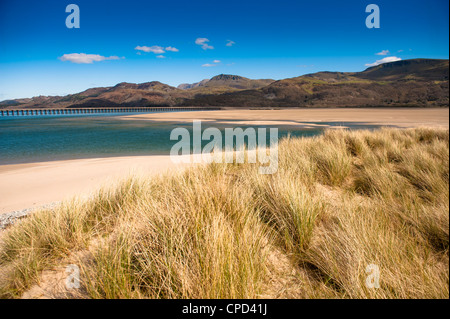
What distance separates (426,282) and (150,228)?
2417 millimetres

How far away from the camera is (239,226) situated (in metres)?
2.40

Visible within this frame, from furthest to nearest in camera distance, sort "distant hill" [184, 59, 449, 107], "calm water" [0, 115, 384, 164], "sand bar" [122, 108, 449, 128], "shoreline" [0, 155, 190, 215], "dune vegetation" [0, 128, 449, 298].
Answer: "distant hill" [184, 59, 449, 107], "sand bar" [122, 108, 449, 128], "calm water" [0, 115, 384, 164], "shoreline" [0, 155, 190, 215], "dune vegetation" [0, 128, 449, 298]

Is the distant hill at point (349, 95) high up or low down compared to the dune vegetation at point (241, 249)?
up

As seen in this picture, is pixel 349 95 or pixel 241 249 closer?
pixel 241 249

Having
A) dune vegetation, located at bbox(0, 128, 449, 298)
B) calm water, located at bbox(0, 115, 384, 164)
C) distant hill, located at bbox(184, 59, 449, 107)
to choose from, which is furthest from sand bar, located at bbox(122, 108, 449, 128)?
distant hill, located at bbox(184, 59, 449, 107)

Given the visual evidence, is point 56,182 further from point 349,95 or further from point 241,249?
point 349,95

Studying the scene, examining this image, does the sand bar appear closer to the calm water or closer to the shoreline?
the calm water

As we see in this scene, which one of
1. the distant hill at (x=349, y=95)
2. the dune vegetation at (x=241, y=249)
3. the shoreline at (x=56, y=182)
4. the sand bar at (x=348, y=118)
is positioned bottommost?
the shoreline at (x=56, y=182)

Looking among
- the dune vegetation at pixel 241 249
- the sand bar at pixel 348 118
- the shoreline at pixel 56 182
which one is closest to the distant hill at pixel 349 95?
the sand bar at pixel 348 118

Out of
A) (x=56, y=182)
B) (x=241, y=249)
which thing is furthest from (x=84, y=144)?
(x=241, y=249)

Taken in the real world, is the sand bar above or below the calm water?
above

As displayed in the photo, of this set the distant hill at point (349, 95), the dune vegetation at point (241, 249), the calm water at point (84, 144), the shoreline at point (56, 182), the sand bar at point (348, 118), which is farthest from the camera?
the distant hill at point (349, 95)

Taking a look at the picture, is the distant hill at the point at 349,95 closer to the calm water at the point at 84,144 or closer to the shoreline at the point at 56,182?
the calm water at the point at 84,144

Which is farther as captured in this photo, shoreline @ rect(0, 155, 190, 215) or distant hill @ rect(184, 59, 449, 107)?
distant hill @ rect(184, 59, 449, 107)
